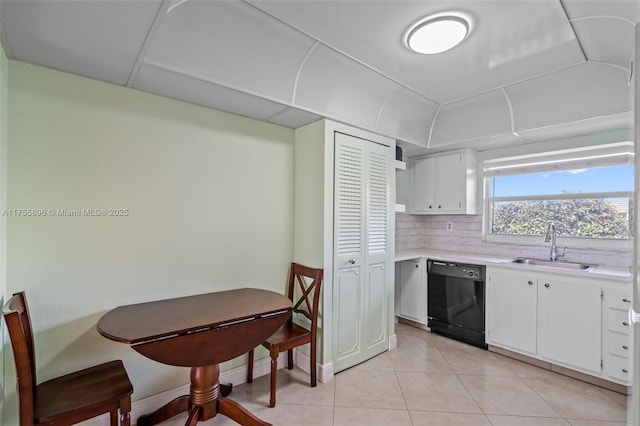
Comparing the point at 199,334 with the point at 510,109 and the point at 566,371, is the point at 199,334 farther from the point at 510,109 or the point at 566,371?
the point at 510,109

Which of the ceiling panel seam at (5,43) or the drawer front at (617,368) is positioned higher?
the ceiling panel seam at (5,43)

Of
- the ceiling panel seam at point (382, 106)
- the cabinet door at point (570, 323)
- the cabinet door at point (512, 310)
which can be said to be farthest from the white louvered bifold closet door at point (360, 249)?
the cabinet door at point (570, 323)

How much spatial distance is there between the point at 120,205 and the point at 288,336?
1.46 m

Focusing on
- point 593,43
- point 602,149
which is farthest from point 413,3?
point 602,149

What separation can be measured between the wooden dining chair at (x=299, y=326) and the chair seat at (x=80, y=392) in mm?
883

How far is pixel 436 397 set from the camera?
2244 millimetres

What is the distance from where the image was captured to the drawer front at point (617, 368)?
7.36 ft

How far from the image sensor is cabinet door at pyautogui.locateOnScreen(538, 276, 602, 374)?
7.84ft

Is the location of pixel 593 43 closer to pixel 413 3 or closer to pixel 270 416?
pixel 413 3

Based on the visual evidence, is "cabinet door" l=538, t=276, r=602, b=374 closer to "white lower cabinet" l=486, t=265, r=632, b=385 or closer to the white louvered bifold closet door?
"white lower cabinet" l=486, t=265, r=632, b=385

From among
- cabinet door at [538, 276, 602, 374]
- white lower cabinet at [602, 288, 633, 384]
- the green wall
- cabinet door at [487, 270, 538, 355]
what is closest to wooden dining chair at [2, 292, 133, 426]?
the green wall

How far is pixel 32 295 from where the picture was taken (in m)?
1.67

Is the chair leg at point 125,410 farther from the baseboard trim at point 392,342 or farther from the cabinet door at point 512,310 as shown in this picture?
the cabinet door at point 512,310

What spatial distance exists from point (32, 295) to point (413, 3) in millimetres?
2637
